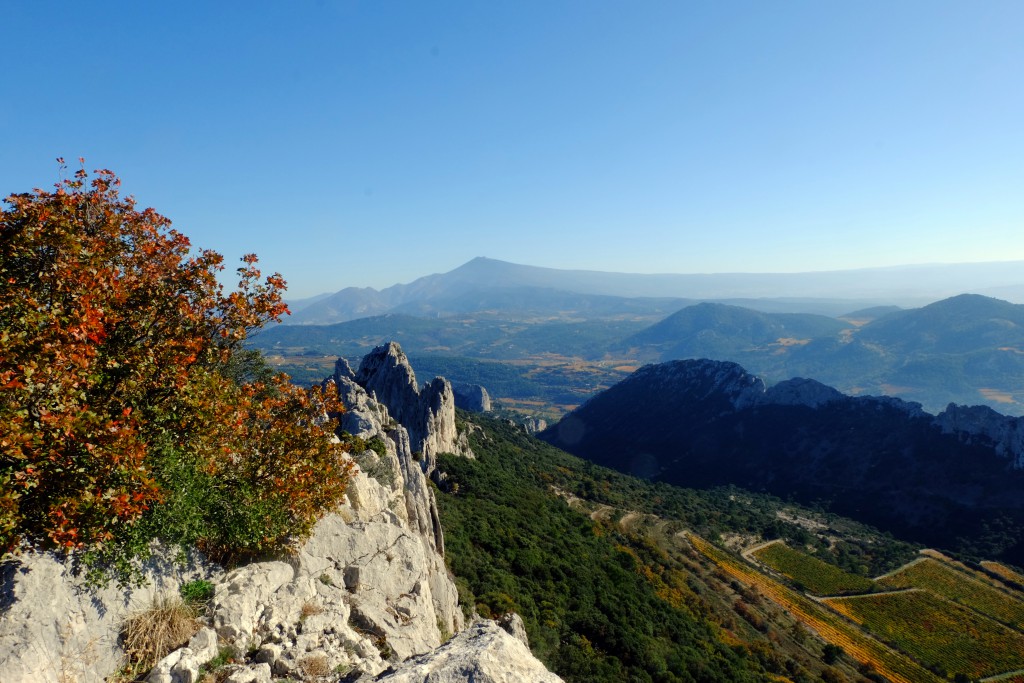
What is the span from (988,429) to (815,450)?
114ft

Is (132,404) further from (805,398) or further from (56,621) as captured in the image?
(805,398)

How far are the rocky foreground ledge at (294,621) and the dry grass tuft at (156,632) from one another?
0.50ft

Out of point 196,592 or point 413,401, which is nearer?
point 196,592

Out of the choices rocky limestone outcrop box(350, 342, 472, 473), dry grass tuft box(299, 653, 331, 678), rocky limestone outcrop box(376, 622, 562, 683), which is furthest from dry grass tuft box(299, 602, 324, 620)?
rocky limestone outcrop box(350, 342, 472, 473)

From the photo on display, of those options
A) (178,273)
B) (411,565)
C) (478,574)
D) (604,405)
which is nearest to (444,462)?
(478,574)

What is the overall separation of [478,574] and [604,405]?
16811 cm

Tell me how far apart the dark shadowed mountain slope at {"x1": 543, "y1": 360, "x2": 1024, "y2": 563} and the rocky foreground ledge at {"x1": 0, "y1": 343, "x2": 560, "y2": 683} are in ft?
400

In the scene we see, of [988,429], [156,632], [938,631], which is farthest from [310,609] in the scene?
[988,429]

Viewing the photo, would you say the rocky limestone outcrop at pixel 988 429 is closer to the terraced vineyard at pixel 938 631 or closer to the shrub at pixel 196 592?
the terraced vineyard at pixel 938 631

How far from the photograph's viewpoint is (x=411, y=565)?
624 inches

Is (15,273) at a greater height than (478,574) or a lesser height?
greater

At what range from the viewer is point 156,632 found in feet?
30.2

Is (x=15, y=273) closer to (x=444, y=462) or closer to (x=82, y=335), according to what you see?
(x=82, y=335)

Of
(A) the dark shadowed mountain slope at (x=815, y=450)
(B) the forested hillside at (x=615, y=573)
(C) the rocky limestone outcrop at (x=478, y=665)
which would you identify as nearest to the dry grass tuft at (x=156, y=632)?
(C) the rocky limestone outcrop at (x=478, y=665)
